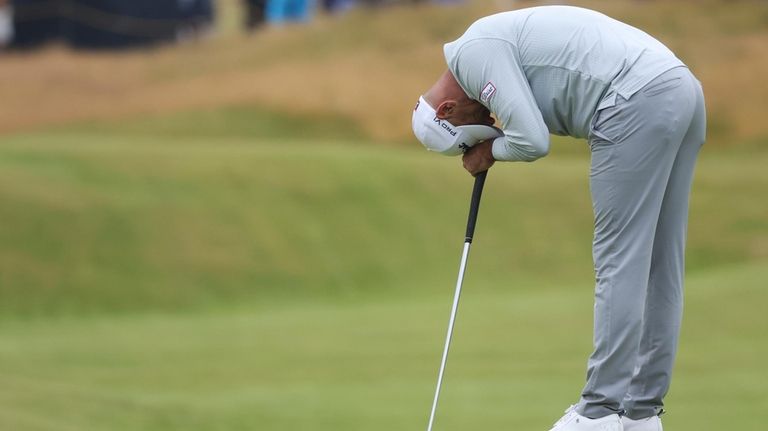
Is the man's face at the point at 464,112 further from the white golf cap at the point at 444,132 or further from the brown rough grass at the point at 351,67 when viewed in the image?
the brown rough grass at the point at 351,67

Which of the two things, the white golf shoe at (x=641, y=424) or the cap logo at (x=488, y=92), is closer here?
the cap logo at (x=488, y=92)

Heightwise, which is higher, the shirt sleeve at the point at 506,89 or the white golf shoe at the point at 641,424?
the shirt sleeve at the point at 506,89

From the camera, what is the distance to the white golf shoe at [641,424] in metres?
3.24

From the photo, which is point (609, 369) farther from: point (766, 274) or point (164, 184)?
point (164, 184)

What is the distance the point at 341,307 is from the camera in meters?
11.3

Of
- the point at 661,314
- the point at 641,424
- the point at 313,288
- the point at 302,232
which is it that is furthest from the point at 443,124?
the point at 302,232

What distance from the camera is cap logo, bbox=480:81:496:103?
304 centimetres

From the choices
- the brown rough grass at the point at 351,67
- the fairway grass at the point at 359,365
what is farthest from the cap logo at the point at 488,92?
the brown rough grass at the point at 351,67

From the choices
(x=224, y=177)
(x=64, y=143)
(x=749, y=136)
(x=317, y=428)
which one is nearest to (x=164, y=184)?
(x=224, y=177)

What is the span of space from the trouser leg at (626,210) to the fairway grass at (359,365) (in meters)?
1.75

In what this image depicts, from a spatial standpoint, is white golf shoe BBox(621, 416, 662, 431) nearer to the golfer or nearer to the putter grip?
the golfer

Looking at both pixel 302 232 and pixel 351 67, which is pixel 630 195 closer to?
pixel 302 232

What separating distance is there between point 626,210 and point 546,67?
441 mm

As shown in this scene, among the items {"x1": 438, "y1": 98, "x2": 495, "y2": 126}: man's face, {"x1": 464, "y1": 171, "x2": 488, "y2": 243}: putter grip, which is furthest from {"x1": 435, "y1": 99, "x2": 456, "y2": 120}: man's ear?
{"x1": 464, "y1": 171, "x2": 488, "y2": 243}: putter grip
